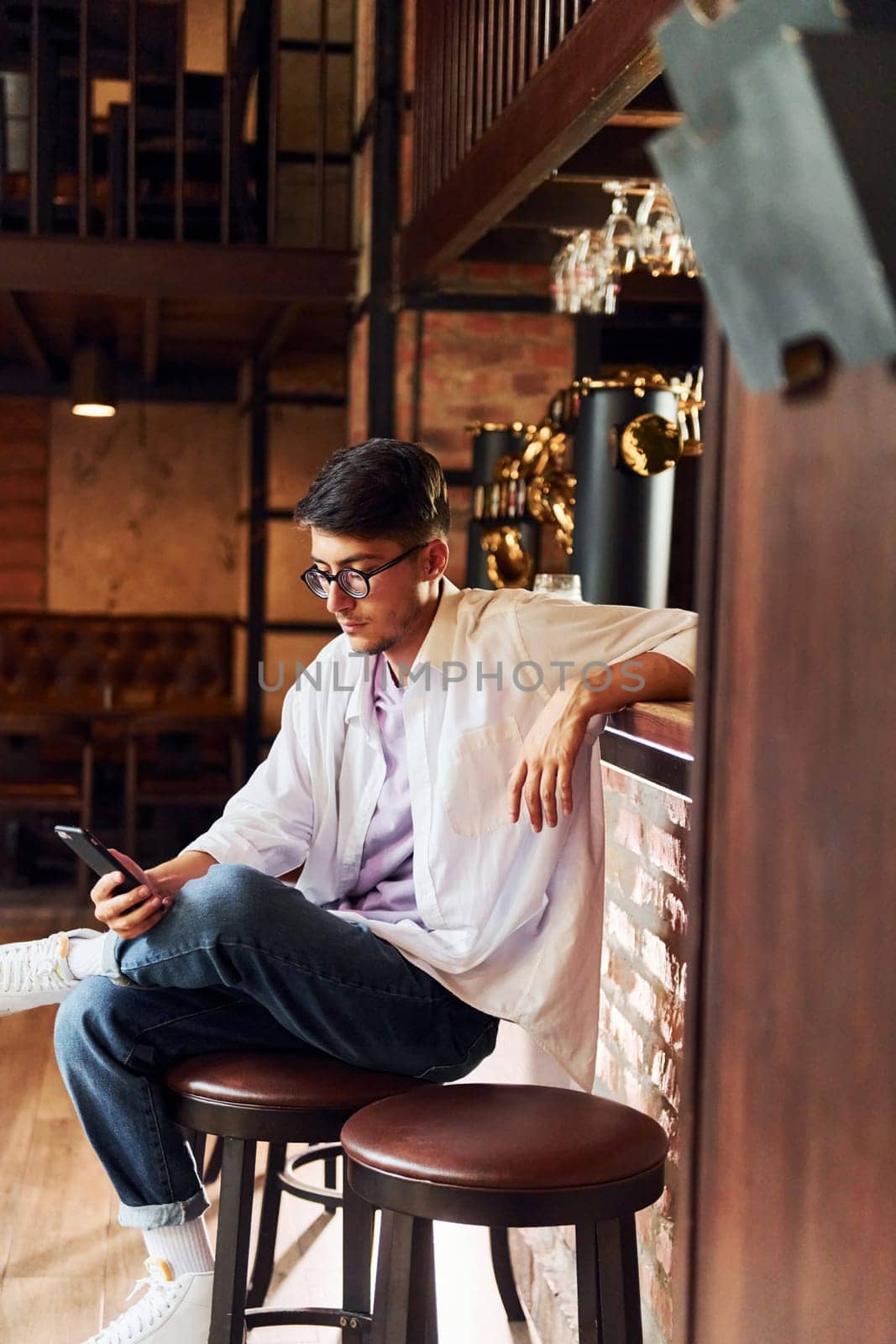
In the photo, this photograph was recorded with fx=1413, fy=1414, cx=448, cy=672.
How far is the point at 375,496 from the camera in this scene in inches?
82.0

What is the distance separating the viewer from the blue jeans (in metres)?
1.74

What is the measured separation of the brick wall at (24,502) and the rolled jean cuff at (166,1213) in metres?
6.43

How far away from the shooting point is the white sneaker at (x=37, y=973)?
6.48ft

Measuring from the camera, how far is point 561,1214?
1481 mm

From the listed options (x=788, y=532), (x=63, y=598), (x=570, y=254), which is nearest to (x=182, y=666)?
(x=63, y=598)

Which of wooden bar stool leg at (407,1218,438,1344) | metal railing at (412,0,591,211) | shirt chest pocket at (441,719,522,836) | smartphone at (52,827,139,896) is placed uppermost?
metal railing at (412,0,591,211)

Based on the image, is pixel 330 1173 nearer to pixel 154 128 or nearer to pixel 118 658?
pixel 154 128

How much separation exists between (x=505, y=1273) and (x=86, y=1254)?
93cm

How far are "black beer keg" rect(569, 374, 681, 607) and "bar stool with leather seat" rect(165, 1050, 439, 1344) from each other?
1492 millimetres

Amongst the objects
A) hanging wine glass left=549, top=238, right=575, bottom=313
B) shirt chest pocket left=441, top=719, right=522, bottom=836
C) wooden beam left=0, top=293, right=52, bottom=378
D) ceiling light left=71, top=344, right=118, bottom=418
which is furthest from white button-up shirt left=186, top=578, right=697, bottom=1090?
ceiling light left=71, top=344, right=118, bottom=418

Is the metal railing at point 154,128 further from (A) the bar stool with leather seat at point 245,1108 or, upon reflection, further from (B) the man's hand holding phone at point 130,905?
(A) the bar stool with leather seat at point 245,1108

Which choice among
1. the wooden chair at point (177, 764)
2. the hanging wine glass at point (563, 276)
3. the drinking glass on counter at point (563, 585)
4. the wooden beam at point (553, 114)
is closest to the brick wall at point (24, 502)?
the wooden chair at point (177, 764)

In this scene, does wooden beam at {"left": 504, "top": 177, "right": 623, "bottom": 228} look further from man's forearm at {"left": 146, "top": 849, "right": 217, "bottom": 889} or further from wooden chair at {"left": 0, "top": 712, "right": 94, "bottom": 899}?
wooden chair at {"left": 0, "top": 712, "right": 94, "bottom": 899}

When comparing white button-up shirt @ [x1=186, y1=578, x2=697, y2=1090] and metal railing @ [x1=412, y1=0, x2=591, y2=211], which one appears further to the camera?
metal railing @ [x1=412, y1=0, x2=591, y2=211]
